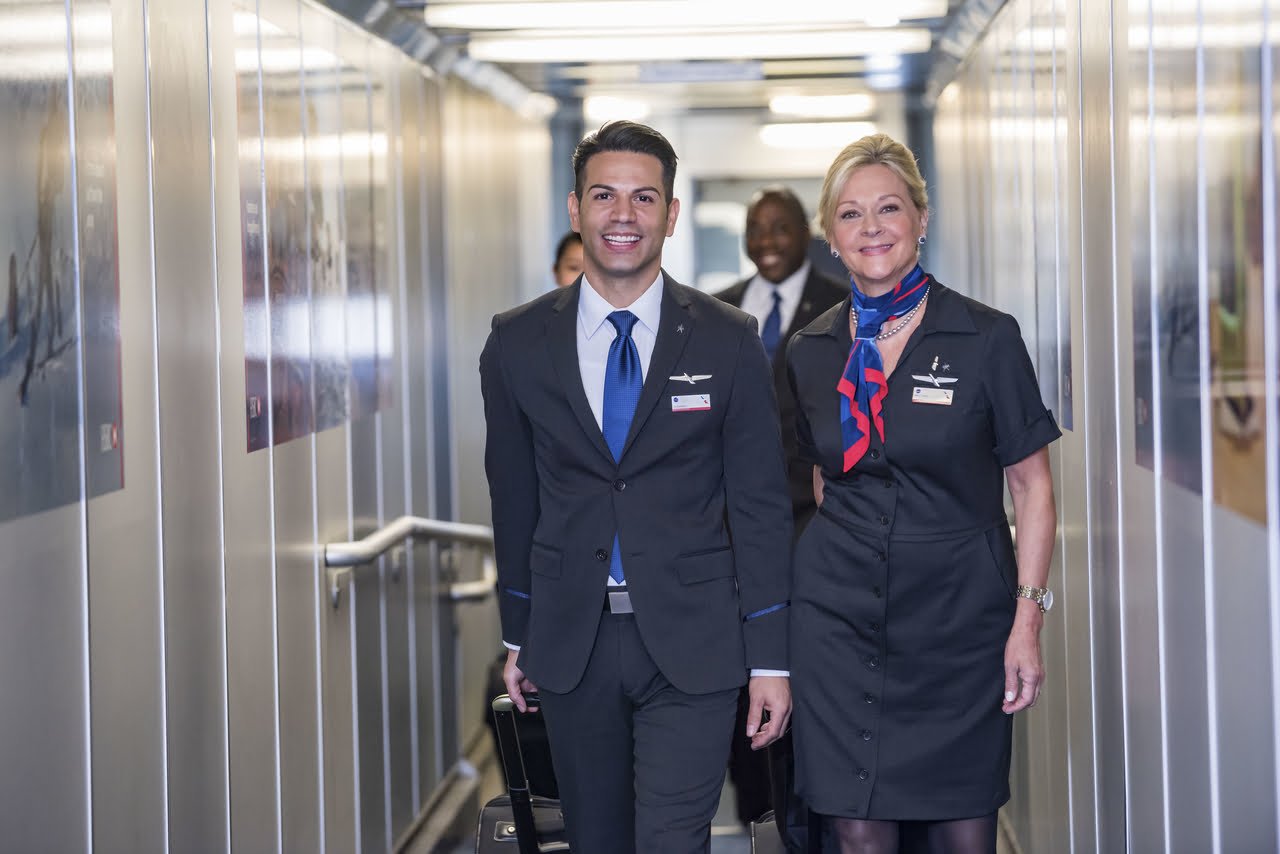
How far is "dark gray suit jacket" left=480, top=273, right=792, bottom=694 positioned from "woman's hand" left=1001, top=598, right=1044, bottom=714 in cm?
44

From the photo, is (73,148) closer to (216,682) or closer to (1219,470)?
(216,682)

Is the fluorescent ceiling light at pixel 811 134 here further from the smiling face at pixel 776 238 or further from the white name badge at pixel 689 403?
the white name badge at pixel 689 403

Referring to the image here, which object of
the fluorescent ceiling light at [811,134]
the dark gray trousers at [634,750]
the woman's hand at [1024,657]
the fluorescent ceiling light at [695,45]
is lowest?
the dark gray trousers at [634,750]

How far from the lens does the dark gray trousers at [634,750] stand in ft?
9.96

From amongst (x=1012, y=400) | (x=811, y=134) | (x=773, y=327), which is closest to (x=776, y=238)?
(x=773, y=327)

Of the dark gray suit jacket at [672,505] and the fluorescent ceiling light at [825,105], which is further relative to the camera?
the fluorescent ceiling light at [825,105]

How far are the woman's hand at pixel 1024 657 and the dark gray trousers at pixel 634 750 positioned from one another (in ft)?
1.79

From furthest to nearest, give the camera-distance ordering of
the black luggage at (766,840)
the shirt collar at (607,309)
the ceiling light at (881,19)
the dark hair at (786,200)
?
the dark hair at (786,200), the ceiling light at (881,19), the black luggage at (766,840), the shirt collar at (607,309)

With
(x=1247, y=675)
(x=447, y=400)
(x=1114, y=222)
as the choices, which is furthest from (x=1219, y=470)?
(x=447, y=400)

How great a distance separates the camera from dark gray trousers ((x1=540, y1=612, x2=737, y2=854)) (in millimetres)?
3037

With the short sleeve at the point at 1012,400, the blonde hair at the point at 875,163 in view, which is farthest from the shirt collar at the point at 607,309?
the short sleeve at the point at 1012,400

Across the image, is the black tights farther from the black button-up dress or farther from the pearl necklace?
the pearl necklace

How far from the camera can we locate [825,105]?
8977 millimetres

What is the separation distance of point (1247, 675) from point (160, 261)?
6.96 ft
